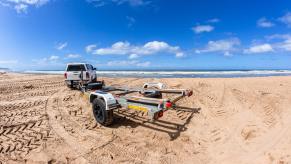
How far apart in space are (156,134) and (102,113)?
1.86 meters

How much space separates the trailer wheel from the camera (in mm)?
5501

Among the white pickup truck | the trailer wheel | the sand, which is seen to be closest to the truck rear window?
the white pickup truck

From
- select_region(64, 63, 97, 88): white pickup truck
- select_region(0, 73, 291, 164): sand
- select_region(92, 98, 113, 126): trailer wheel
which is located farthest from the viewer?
select_region(64, 63, 97, 88): white pickup truck

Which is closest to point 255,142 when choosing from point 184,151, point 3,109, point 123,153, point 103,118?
point 184,151

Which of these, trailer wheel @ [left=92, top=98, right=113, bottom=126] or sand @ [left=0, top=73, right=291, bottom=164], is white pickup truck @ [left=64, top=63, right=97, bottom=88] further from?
trailer wheel @ [left=92, top=98, right=113, bottom=126]

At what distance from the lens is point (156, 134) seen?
17.1ft

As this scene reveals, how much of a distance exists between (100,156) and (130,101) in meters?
1.90

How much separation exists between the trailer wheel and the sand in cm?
21

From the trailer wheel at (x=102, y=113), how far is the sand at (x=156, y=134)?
0.68 ft

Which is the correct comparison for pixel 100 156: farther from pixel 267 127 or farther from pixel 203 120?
pixel 267 127

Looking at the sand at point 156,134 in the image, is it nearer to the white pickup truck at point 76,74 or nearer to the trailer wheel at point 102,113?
the trailer wheel at point 102,113

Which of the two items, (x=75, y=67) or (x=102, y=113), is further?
(x=75, y=67)

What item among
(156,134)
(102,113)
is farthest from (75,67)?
(156,134)

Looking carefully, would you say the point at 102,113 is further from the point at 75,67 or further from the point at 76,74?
the point at 75,67
